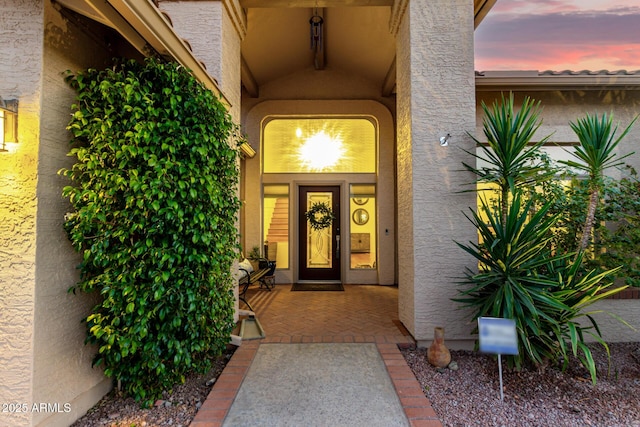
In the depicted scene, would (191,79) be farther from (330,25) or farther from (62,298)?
(330,25)

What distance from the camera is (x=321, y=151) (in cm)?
688

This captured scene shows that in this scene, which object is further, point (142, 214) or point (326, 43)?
point (326, 43)

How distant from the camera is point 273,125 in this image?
273 inches

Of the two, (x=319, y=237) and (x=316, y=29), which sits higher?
(x=316, y=29)

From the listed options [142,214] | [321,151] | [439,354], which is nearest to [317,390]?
[439,354]

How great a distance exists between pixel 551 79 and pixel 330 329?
453 centimetres

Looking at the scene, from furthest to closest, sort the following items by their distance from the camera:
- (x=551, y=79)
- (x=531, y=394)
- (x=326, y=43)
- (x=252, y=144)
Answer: (x=252, y=144) → (x=326, y=43) → (x=551, y=79) → (x=531, y=394)

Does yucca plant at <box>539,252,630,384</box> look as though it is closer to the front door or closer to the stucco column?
the stucco column

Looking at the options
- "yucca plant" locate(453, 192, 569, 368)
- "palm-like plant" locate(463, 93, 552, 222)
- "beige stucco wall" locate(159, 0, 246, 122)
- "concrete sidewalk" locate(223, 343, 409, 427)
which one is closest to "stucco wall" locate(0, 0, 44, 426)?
"concrete sidewalk" locate(223, 343, 409, 427)

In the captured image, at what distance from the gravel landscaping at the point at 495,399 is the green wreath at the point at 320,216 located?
4.13 m

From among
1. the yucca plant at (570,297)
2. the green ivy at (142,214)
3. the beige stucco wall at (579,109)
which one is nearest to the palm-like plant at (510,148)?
the yucca plant at (570,297)

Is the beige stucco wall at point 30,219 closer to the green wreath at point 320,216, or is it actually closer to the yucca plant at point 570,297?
the yucca plant at point 570,297

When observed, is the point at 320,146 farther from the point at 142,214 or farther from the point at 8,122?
the point at 8,122

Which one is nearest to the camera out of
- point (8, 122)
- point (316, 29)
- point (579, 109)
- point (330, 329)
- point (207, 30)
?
point (8, 122)
